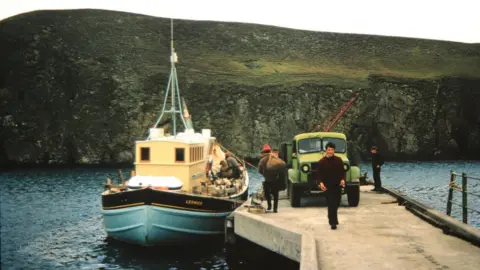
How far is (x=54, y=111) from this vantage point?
94.4m

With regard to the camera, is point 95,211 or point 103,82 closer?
point 95,211

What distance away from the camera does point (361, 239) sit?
43.4 feet

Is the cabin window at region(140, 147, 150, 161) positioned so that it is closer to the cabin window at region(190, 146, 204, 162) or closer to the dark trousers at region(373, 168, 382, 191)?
the cabin window at region(190, 146, 204, 162)

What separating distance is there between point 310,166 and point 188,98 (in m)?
83.1

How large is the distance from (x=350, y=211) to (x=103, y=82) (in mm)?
86866

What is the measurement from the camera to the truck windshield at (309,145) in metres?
20.4

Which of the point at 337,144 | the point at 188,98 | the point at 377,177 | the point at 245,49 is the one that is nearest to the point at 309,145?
the point at 337,144

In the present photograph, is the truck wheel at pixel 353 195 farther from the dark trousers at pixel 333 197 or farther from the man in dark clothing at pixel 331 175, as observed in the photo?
the man in dark clothing at pixel 331 175

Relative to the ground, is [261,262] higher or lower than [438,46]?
lower

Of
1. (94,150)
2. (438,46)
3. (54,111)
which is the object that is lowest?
(94,150)

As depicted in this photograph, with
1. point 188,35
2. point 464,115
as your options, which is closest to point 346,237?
point 464,115

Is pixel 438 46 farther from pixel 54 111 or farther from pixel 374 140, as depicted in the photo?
pixel 54 111

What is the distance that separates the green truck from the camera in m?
19.3

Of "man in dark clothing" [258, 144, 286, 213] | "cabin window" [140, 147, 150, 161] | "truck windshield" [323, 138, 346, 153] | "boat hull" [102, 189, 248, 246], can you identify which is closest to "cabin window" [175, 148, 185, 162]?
"cabin window" [140, 147, 150, 161]
